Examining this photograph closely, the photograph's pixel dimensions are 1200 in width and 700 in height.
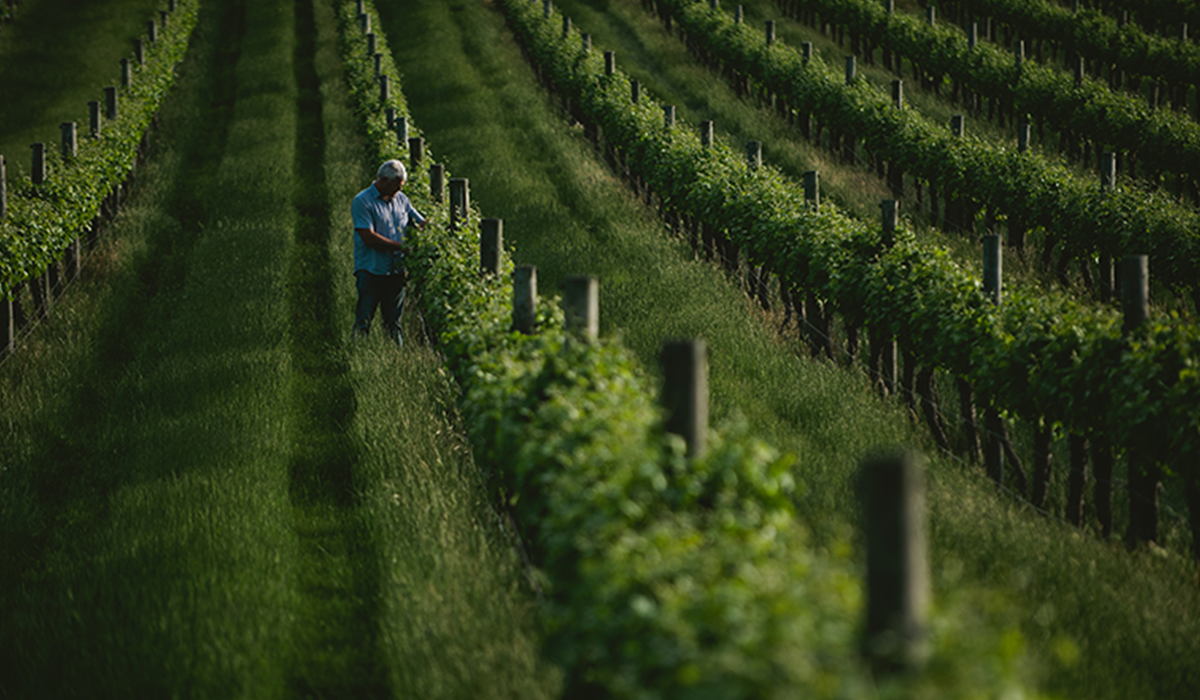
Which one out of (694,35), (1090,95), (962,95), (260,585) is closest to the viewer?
(260,585)

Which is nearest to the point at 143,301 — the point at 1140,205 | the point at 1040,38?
the point at 1140,205

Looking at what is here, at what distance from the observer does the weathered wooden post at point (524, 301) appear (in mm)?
5820

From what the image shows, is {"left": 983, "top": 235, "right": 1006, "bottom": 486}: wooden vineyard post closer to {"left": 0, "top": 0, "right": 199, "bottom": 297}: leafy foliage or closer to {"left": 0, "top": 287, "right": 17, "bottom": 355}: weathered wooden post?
{"left": 0, "top": 0, "right": 199, "bottom": 297}: leafy foliage

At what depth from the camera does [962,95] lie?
2675 centimetres

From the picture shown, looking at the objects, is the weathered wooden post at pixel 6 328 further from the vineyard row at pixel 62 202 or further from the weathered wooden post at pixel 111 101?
the weathered wooden post at pixel 111 101

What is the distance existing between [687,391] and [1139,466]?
4.61 meters

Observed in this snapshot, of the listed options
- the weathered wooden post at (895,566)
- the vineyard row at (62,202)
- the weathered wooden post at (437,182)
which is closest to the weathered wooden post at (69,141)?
the vineyard row at (62,202)

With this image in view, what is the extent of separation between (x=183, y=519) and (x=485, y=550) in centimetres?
215

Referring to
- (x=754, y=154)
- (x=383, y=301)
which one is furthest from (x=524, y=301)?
(x=754, y=154)

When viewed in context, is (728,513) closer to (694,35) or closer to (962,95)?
(962,95)

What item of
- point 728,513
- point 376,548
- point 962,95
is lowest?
point 962,95

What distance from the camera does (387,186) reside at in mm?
9469

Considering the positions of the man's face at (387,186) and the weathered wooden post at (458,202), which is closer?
the weathered wooden post at (458,202)

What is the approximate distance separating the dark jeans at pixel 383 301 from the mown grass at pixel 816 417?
7.72 feet
